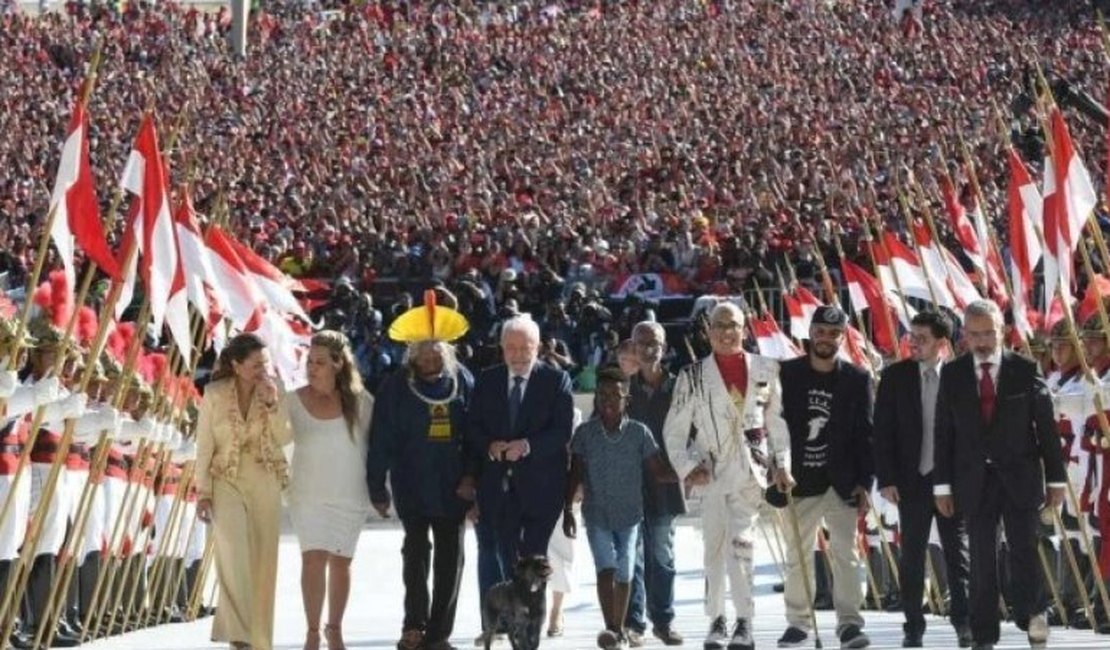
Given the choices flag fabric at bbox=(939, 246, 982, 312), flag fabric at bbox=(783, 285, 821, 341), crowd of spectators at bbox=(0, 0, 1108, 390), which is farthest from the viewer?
crowd of spectators at bbox=(0, 0, 1108, 390)

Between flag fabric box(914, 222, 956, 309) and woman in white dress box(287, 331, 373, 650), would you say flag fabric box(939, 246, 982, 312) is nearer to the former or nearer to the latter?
flag fabric box(914, 222, 956, 309)

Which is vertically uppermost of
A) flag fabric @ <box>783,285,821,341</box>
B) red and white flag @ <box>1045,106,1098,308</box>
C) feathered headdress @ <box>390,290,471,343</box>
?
flag fabric @ <box>783,285,821,341</box>

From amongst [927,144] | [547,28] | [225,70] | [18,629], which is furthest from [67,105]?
[18,629]

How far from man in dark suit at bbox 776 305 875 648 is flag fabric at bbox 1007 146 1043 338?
303 cm

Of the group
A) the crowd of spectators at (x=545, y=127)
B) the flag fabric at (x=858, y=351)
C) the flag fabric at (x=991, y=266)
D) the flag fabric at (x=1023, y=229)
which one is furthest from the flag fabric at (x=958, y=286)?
the crowd of spectators at (x=545, y=127)

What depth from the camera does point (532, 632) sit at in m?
16.8

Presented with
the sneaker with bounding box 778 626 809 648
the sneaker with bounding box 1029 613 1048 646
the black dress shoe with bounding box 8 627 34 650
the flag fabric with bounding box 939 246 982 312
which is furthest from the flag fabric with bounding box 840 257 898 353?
the sneaker with bounding box 1029 613 1048 646

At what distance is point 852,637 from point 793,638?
1.44ft

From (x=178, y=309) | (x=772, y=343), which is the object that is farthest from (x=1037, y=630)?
(x=772, y=343)

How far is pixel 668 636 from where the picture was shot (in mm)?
18969

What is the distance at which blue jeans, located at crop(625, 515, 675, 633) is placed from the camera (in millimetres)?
19156

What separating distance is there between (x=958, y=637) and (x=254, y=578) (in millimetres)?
3576

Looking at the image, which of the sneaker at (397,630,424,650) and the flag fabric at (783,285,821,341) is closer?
the sneaker at (397,630,424,650)

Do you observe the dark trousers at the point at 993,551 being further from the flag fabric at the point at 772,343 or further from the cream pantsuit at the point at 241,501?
the flag fabric at the point at 772,343
